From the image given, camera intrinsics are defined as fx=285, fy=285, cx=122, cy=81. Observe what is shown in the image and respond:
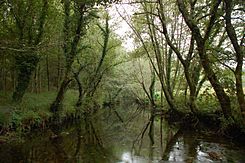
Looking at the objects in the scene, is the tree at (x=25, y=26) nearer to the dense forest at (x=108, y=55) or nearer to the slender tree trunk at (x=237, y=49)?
the dense forest at (x=108, y=55)

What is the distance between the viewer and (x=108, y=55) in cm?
3284

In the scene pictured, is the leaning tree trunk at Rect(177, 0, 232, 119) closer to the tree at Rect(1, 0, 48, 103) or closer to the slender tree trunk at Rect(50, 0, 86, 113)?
the slender tree trunk at Rect(50, 0, 86, 113)

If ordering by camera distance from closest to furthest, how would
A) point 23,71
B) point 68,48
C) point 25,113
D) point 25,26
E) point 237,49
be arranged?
point 237,49 → point 25,113 → point 25,26 → point 23,71 → point 68,48

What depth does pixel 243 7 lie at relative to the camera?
12.7m

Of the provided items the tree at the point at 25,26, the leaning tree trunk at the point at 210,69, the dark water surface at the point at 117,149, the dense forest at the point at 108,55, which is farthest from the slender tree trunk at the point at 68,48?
the leaning tree trunk at the point at 210,69

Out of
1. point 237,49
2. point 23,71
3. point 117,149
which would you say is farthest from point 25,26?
point 237,49

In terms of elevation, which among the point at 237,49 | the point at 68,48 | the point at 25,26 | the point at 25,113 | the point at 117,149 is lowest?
→ the point at 117,149

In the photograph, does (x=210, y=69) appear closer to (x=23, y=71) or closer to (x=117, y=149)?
(x=117, y=149)

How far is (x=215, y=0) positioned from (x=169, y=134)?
27.6 ft

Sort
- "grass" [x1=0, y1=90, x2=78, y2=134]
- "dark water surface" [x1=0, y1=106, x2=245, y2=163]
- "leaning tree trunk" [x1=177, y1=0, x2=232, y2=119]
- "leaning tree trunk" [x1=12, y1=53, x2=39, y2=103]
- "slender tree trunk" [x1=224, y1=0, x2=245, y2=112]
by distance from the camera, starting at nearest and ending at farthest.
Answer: "dark water surface" [x1=0, y1=106, x2=245, y2=163] < "slender tree trunk" [x1=224, y1=0, x2=245, y2=112] < "leaning tree trunk" [x1=177, y1=0, x2=232, y2=119] < "grass" [x1=0, y1=90, x2=78, y2=134] < "leaning tree trunk" [x1=12, y1=53, x2=39, y2=103]

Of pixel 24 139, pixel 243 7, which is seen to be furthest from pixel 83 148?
pixel 243 7

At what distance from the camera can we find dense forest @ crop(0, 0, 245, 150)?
13406 mm

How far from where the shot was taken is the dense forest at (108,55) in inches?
528

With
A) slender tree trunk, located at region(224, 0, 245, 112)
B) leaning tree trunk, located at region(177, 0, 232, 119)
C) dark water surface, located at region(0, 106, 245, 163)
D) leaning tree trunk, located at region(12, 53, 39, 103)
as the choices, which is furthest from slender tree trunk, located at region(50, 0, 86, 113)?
slender tree trunk, located at region(224, 0, 245, 112)
